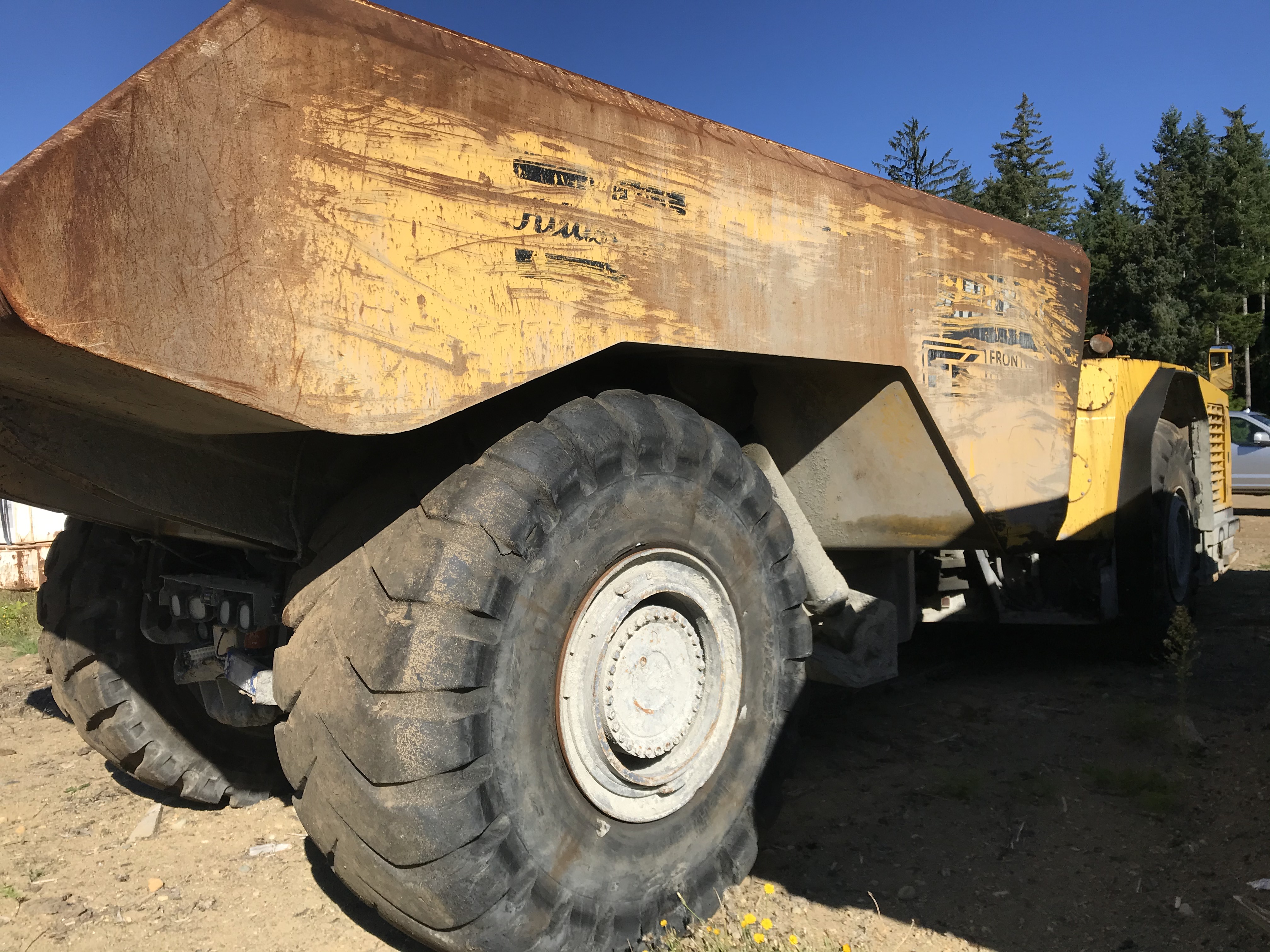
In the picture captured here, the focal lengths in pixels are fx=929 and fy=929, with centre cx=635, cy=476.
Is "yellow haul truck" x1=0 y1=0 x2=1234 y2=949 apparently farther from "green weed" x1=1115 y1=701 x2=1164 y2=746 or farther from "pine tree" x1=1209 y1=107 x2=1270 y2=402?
"pine tree" x1=1209 y1=107 x2=1270 y2=402

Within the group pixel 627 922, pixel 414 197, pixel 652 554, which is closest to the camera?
pixel 414 197

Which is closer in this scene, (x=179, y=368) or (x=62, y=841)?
(x=179, y=368)

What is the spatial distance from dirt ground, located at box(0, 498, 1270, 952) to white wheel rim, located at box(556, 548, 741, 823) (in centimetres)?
46

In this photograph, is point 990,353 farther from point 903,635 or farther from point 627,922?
point 627,922

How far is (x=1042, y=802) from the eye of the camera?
3369mm

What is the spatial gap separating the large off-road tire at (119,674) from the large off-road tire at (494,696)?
4.81 feet

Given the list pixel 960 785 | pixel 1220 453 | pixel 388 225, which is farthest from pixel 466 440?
pixel 1220 453

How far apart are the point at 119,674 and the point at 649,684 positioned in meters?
2.02

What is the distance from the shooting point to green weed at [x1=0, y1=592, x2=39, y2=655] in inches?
263

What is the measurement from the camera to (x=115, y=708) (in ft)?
10.6

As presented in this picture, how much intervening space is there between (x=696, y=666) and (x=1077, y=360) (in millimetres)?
2535

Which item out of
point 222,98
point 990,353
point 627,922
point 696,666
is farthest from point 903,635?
point 222,98

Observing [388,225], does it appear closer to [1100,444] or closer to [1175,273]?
[1100,444]

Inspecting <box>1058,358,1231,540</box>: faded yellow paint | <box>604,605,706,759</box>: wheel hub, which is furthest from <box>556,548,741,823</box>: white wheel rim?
<box>1058,358,1231,540</box>: faded yellow paint
